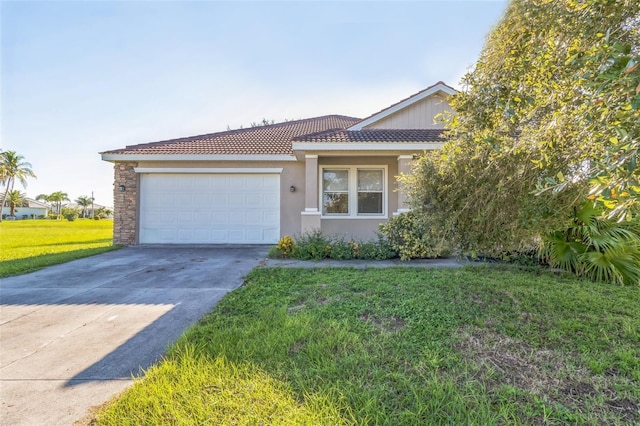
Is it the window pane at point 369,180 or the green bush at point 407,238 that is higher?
the window pane at point 369,180

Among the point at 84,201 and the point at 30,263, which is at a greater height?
the point at 84,201

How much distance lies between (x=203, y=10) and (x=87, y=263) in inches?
281

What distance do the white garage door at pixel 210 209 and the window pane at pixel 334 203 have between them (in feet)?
5.84

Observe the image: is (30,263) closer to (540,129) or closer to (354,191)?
(354,191)

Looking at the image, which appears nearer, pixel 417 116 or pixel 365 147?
pixel 365 147

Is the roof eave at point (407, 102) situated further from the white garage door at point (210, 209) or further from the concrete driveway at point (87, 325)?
the concrete driveway at point (87, 325)

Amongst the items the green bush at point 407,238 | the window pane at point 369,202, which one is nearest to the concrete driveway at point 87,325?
the green bush at point 407,238

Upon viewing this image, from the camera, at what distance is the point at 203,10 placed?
264 inches

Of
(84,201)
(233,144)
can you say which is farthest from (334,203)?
(84,201)

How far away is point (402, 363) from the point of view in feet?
8.54

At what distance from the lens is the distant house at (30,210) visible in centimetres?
5366

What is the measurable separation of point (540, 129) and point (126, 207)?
12.2 m

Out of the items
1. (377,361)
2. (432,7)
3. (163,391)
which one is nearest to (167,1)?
(432,7)

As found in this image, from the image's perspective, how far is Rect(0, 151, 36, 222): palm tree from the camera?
4038 cm
